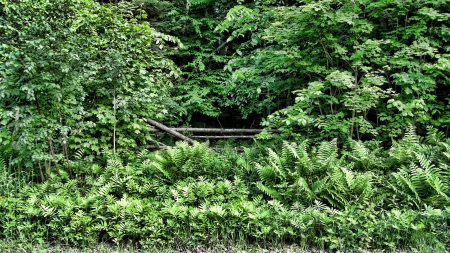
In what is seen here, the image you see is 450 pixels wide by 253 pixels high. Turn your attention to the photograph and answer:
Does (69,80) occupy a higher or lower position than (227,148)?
higher

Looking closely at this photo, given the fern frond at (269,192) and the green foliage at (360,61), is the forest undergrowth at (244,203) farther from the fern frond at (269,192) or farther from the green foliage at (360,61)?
the green foliage at (360,61)

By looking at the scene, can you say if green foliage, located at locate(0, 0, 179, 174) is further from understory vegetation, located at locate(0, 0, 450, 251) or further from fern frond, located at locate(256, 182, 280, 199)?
fern frond, located at locate(256, 182, 280, 199)

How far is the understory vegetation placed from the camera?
9.53ft

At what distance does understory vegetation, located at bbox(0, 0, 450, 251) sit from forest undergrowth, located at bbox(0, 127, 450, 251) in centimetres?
2

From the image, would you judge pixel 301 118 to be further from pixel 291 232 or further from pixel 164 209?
pixel 164 209

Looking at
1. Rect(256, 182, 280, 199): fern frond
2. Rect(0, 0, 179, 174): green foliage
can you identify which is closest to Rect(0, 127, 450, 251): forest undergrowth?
Rect(256, 182, 280, 199): fern frond

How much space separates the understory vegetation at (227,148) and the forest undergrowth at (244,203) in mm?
18

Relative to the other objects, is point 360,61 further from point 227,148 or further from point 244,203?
point 244,203

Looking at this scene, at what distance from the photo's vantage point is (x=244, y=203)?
121 inches

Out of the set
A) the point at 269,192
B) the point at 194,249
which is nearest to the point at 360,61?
the point at 269,192

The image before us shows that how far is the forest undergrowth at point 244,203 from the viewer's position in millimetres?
2854

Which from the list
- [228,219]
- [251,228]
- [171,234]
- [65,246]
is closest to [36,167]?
[65,246]

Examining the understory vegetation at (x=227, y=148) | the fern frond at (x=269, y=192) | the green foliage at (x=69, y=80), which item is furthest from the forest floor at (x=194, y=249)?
the green foliage at (x=69, y=80)

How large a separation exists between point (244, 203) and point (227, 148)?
2.08m
